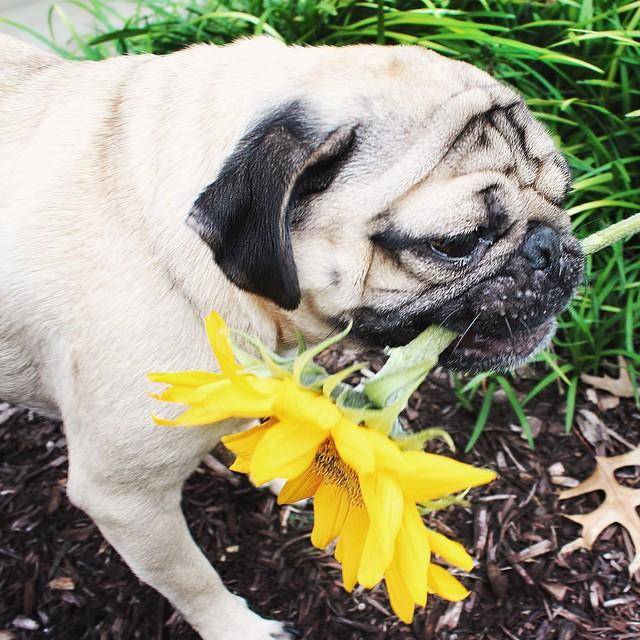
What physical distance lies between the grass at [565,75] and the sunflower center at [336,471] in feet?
4.37

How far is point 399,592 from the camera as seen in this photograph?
1.62m

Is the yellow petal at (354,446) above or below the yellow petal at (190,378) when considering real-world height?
below

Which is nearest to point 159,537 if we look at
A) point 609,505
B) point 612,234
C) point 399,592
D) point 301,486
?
point 301,486

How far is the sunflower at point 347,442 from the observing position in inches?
57.1

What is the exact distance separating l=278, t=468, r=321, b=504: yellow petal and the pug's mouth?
0.54 metres

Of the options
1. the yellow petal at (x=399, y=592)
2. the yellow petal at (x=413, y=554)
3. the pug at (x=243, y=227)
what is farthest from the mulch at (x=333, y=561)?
the yellow petal at (x=413, y=554)

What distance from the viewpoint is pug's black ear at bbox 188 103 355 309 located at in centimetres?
171

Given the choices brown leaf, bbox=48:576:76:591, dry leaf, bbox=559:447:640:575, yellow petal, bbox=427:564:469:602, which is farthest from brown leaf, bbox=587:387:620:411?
brown leaf, bbox=48:576:76:591

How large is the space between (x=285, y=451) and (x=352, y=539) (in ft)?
1.18

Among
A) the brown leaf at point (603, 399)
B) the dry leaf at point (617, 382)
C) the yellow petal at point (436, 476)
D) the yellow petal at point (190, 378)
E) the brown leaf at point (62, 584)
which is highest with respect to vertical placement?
the yellow petal at point (190, 378)

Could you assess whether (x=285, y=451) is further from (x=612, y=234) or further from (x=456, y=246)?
(x=612, y=234)

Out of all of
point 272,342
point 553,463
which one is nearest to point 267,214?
point 272,342

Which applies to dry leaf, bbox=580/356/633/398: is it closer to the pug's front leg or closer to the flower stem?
the flower stem

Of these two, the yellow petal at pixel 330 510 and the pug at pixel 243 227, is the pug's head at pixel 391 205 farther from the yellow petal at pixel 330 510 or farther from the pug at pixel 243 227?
the yellow petal at pixel 330 510
